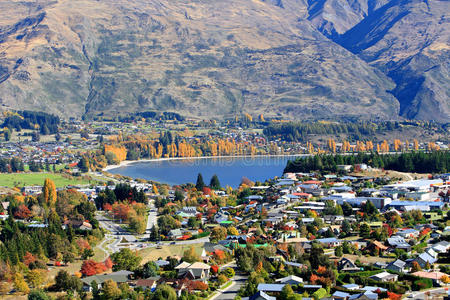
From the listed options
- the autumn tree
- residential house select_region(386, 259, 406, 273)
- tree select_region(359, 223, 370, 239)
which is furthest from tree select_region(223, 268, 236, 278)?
tree select_region(359, 223, 370, 239)

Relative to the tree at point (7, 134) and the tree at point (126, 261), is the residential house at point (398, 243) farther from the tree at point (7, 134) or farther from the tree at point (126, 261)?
the tree at point (7, 134)

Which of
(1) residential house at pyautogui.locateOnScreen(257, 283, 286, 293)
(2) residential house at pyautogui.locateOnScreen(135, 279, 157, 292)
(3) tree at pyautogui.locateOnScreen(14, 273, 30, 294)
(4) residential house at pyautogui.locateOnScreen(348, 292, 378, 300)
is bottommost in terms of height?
(3) tree at pyautogui.locateOnScreen(14, 273, 30, 294)

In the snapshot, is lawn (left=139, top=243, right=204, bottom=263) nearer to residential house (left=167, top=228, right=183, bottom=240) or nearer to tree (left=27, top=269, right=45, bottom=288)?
residential house (left=167, top=228, right=183, bottom=240)

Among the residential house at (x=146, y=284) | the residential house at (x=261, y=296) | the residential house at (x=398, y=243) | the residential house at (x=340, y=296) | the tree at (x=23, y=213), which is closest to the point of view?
the residential house at (x=261, y=296)

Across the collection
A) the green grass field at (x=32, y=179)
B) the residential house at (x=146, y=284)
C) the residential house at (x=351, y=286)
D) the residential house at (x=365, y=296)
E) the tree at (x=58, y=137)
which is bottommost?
the green grass field at (x=32, y=179)

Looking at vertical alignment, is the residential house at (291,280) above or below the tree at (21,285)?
above

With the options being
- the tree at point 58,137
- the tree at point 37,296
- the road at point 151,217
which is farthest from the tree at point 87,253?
the tree at point 58,137
